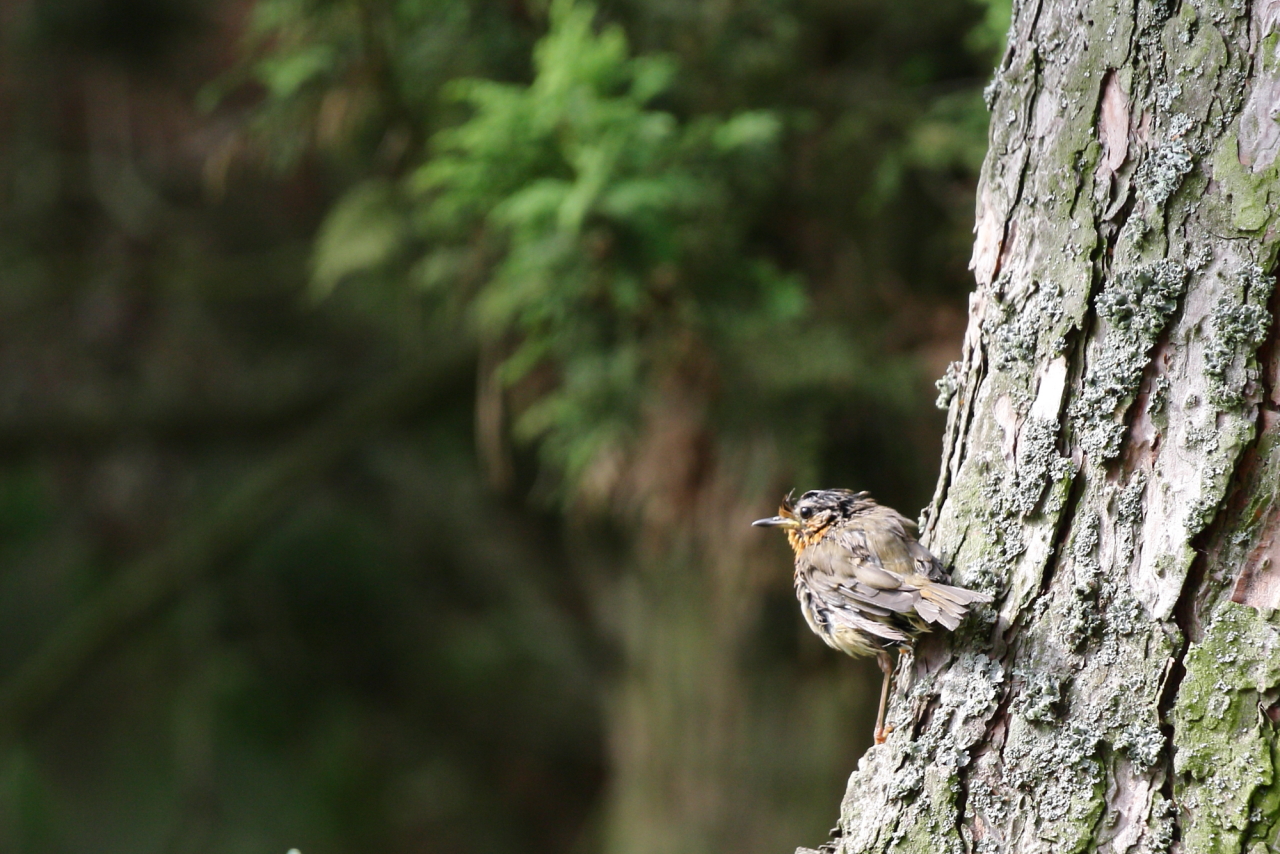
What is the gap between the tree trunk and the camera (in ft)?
4.40

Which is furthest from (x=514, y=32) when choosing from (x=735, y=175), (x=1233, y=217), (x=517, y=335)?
(x=1233, y=217)

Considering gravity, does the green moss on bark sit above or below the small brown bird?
below

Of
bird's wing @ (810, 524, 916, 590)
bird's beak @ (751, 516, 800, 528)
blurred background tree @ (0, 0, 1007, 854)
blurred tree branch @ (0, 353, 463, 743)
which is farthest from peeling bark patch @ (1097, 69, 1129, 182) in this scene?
blurred tree branch @ (0, 353, 463, 743)

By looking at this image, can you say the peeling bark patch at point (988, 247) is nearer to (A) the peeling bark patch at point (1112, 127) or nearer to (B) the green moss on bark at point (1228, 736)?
(A) the peeling bark patch at point (1112, 127)

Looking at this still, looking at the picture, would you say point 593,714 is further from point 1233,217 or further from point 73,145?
point 1233,217

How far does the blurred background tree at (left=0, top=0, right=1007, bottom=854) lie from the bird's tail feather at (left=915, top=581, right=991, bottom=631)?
5.00 feet

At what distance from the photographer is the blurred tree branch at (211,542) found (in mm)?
4785

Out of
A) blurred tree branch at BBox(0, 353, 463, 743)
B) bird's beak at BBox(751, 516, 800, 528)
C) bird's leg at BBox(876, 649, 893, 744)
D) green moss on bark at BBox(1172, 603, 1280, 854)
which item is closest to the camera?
green moss on bark at BBox(1172, 603, 1280, 854)

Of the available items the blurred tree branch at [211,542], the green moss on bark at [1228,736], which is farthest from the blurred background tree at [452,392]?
the green moss on bark at [1228,736]

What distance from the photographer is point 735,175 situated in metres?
3.17

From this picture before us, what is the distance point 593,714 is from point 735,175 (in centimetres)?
583

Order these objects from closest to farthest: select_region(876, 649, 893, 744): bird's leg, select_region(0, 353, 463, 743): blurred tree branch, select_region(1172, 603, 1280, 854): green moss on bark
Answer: select_region(1172, 603, 1280, 854): green moss on bark → select_region(876, 649, 893, 744): bird's leg → select_region(0, 353, 463, 743): blurred tree branch

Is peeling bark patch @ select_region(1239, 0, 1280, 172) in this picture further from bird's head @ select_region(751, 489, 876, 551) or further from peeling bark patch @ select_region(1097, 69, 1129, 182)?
bird's head @ select_region(751, 489, 876, 551)

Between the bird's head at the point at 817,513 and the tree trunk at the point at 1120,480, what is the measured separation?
18 cm
